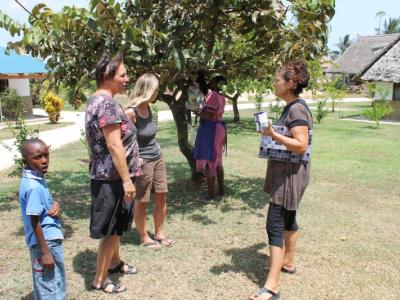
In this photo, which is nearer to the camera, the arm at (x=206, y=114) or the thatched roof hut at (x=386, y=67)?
the arm at (x=206, y=114)

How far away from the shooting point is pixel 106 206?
3.29 meters

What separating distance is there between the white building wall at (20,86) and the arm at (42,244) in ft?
59.7

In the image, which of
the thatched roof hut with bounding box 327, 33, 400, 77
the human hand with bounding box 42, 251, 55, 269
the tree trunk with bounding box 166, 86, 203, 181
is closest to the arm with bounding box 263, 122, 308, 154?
the human hand with bounding box 42, 251, 55, 269

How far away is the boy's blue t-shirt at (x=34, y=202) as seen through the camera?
2705 millimetres

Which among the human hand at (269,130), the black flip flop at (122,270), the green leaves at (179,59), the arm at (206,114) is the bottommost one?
the black flip flop at (122,270)

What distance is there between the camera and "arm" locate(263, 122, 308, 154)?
3.22m

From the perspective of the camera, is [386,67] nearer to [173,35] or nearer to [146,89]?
[173,35]

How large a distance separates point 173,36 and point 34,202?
3.12 metres

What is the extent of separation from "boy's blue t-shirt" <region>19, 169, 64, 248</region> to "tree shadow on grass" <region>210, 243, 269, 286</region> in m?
1.70

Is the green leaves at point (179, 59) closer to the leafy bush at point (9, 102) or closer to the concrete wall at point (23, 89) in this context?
the leafy bush at point (9, 102)

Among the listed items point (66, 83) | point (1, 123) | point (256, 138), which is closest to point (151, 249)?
point (66, 83)

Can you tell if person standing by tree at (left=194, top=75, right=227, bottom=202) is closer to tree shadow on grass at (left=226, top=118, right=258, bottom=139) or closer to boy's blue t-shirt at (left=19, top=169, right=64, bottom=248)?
boy's blue t-shirt at (left=19, top=169, right=64, bottom=248)

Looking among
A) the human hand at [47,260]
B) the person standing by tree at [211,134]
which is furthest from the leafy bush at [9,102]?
the human hand at [47,260]

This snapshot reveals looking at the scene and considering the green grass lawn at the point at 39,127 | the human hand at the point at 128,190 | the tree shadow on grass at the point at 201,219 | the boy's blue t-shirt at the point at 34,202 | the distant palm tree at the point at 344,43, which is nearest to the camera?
the boy's blue t-shirt at the point at 34,202
